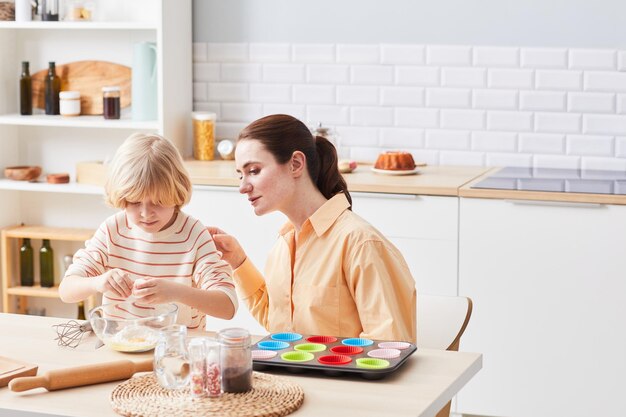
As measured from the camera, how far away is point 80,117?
5062 mm

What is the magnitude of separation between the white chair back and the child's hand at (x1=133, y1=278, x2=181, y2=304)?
2.27 ft

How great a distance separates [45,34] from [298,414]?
3.74m

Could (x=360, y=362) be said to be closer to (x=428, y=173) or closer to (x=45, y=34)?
(x=428, y=173)

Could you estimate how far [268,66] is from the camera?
198 inches

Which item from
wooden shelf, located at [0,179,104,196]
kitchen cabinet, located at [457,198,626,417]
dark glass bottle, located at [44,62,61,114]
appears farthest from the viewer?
dark glass bottle, located at [44,62,61,114]

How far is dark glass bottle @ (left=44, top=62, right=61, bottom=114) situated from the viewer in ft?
16.8

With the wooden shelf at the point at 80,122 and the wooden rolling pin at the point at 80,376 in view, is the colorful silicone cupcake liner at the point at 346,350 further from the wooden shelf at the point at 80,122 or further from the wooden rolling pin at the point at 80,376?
Result: the wooden shelf at the point at 80,122

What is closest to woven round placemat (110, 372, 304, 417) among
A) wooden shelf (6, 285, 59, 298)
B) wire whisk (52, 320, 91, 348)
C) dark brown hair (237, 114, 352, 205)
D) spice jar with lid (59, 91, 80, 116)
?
wire whisk (52, 320, 91, 348)

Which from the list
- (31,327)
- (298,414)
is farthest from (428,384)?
(31,327)

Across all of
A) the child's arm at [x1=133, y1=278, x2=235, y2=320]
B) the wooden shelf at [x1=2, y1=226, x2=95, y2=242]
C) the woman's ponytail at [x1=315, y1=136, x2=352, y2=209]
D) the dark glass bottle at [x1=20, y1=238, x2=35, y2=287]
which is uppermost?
the woman's ponytail at [x1=315, y1=136, x2=352, y2=209]

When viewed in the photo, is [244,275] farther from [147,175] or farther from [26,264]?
[26,264]

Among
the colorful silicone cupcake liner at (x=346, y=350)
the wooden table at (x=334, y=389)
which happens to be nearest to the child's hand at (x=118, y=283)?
the wooden table at (x=334, y=389)

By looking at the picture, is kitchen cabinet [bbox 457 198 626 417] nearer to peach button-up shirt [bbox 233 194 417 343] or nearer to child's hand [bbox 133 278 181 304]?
peach button-up shirt [bbox 233 194 417 343]

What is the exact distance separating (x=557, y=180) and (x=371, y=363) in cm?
238
